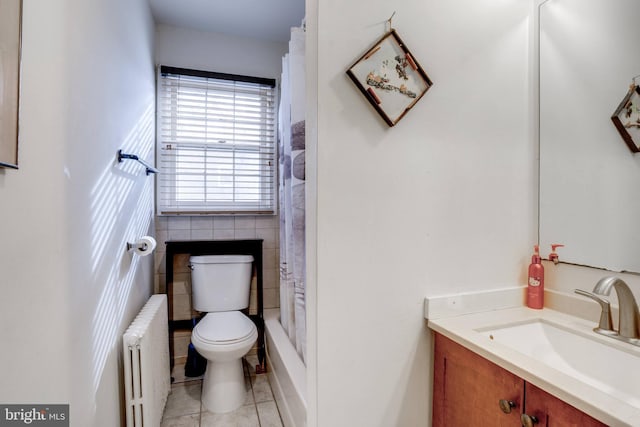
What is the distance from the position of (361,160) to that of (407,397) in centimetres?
87

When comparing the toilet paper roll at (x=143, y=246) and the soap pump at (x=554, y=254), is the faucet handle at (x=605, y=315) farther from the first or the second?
the toilet paper roll at (x=143, y=246)

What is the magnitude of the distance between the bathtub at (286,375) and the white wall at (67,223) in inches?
30.5

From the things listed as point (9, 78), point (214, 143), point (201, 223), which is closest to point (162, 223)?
point (201, 223)

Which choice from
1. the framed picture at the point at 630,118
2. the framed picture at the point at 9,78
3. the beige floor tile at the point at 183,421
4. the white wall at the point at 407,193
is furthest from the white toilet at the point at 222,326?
the framed picture at the point at 630,118

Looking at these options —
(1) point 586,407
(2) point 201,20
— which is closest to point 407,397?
(1) point 586,407

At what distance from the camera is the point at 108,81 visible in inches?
53.6

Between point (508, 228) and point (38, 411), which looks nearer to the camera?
point (38, 411)

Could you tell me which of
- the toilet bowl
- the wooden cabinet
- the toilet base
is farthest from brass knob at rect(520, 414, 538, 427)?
the toilet base

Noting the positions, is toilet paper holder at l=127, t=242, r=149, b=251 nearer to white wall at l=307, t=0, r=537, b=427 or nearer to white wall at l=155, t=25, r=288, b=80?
white wall at l=307, t=0, r=537, b=427

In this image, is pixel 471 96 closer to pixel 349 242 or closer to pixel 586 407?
pixel 349 242

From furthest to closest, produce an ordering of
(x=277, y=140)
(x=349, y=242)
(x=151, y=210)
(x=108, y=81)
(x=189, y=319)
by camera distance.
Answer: (x=277, y=140)
(x=189, y=319)
(x=151, y=210)
(x=108, y=81)
(x=349, y=242)

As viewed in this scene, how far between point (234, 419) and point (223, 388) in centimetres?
18

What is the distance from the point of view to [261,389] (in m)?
2.11

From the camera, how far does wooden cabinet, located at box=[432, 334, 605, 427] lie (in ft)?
2.45
